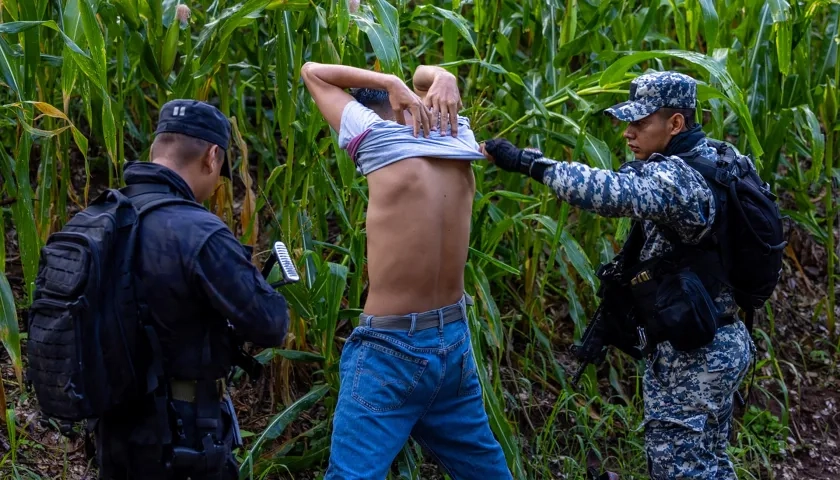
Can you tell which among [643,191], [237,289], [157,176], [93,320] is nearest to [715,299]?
[643,191]

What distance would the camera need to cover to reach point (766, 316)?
5977 mm

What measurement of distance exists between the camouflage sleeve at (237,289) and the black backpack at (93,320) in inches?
7.2

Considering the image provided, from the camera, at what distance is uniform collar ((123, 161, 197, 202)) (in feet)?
9.45

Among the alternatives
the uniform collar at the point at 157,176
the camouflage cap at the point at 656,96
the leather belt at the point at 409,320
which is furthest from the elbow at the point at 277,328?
the camouflage cap at the point at 656,96

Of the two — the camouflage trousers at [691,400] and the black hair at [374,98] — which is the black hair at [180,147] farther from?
the camouflage trousers at [691,400]

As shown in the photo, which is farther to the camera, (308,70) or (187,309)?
(308,70)

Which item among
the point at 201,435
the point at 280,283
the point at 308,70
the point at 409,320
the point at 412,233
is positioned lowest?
the point at 201,435

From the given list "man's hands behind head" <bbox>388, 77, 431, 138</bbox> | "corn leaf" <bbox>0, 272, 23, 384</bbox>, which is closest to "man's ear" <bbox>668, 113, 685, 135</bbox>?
"man's hands behind head" <bbox>388, 77, 431, 138</bbox>

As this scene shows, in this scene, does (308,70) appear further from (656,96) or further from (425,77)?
(656,96)

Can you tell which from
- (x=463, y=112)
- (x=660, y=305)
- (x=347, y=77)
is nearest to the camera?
(x=347, y=77)

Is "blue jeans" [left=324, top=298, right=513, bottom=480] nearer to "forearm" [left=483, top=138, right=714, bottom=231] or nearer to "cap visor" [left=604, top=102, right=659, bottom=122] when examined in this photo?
"forearm" [left=483, top=138, right=714, bottom=231]

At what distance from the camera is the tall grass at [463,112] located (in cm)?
385

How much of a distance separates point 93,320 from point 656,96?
6.77ft

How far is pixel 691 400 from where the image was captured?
3666mm
